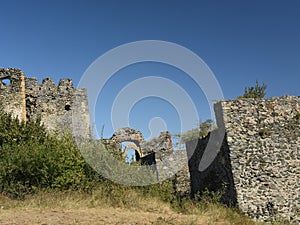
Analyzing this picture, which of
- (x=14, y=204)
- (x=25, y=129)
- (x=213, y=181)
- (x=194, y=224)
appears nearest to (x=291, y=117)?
(x=213, y=181)

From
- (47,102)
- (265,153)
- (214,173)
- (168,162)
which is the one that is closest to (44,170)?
(214,173)

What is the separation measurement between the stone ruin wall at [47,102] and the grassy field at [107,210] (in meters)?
11.5

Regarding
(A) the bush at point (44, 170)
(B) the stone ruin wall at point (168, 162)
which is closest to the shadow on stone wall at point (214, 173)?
(B) the stone ruin wall at point (168, 162)

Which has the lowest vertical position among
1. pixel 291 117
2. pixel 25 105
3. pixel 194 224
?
pixel 194 224

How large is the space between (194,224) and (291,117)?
17.2 feet

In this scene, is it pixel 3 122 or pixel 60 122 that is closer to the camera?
pixel 3 122

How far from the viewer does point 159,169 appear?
17.8m

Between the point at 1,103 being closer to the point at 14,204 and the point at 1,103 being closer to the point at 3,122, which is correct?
the point at 3,122

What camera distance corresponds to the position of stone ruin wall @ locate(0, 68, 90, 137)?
23.5m

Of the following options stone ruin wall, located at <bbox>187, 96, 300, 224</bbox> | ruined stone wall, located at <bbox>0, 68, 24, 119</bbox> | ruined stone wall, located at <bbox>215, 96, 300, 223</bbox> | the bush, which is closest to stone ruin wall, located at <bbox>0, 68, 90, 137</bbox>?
ruined stone wall, located at <bbox>0, 68, 24, 119</bbox>

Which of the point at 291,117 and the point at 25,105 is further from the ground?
the point at 25,105

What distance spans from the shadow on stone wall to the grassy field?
0.53 m

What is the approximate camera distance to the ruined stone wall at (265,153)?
1069 centimetres

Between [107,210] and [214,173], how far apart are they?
4.02 metres
